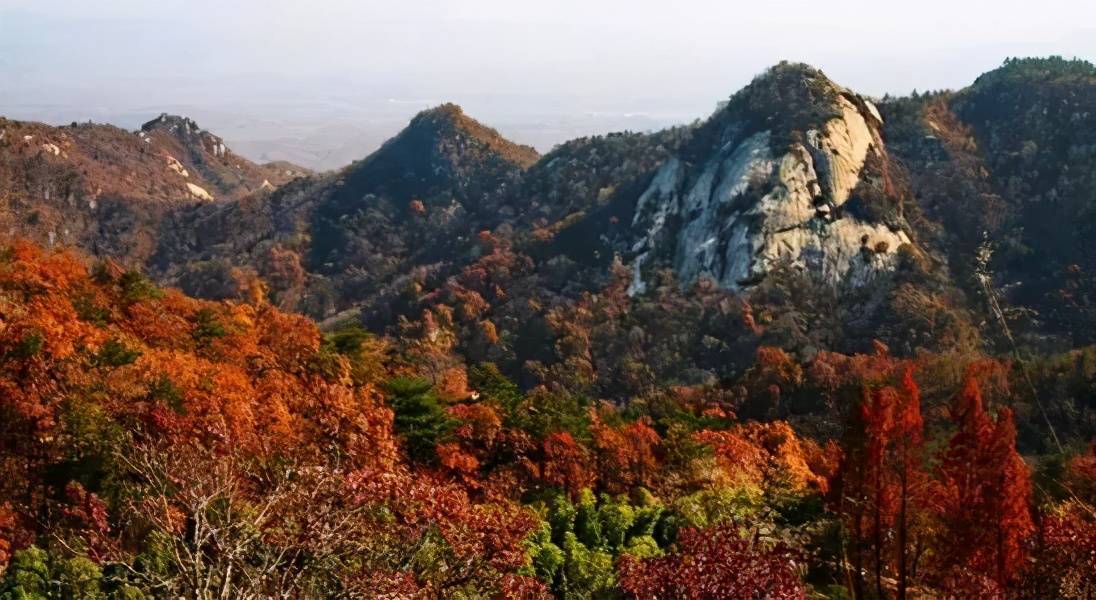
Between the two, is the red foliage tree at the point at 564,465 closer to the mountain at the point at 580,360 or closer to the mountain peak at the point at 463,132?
the mountain at the point at 580,360

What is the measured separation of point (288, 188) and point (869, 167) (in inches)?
2982

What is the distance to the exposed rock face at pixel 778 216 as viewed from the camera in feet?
173

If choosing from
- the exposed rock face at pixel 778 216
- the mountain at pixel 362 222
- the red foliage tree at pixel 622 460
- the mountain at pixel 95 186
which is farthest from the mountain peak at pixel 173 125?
Answer: the red foliage tree at pixel 622 460

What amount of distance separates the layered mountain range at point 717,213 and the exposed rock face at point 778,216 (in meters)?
0.16

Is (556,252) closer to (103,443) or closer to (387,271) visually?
(387,271)

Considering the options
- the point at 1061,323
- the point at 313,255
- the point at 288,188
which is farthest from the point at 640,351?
the point at 288,188

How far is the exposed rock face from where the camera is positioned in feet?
173

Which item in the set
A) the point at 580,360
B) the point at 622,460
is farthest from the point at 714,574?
the point at 580,360

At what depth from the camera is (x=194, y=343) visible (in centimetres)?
2089

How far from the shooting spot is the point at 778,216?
53625mm

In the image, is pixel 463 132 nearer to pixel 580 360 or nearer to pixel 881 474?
pixel 580 360

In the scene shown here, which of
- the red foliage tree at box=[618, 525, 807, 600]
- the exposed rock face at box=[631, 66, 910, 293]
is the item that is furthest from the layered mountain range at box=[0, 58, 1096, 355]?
the red foliage tree at box=[618, 525, 807, 600]

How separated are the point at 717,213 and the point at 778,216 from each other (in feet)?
17.8

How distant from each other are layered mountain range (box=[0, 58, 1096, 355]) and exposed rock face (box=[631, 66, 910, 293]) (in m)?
0.16
